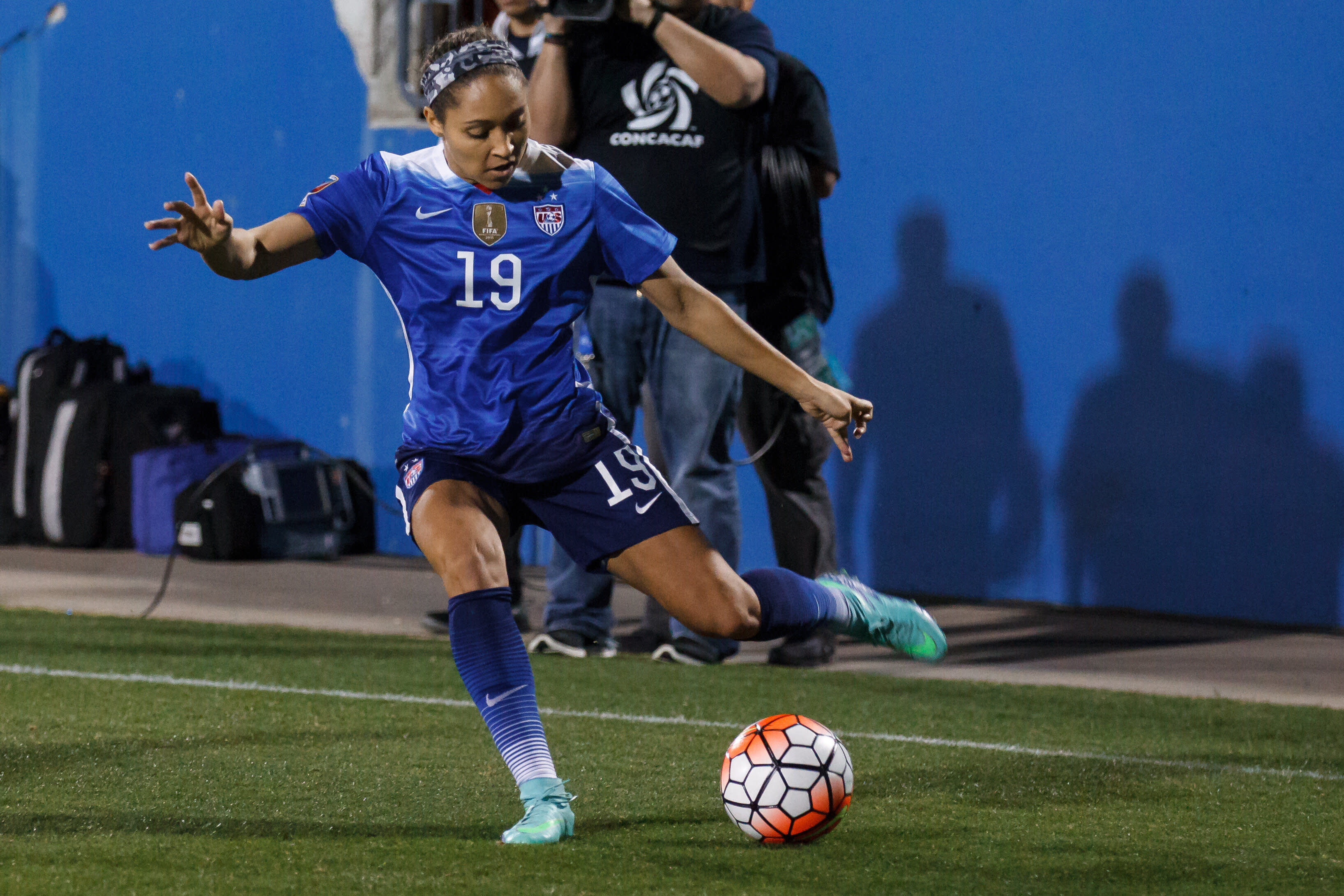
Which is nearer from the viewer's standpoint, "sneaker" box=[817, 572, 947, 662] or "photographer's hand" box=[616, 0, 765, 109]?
"sneaker" box=[817, 572, 947, 662]

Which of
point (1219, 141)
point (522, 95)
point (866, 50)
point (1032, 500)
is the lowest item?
point (1032, 500)

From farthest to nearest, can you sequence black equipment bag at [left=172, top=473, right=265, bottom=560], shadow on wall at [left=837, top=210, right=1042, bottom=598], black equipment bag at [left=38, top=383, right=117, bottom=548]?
black equipment bag at [left=38, top=383, right=117, bottom=548] < black equipment bag at [left=172, top=473, right=265, bottom=560] < shadow on wall at [left=837, top=210, right=1042, bottom=598]

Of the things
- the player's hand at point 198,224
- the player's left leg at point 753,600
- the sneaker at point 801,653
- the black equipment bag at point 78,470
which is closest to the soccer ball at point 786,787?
the player's left leg at point 753,600

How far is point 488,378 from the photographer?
3951mm

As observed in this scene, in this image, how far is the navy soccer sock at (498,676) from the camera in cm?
371

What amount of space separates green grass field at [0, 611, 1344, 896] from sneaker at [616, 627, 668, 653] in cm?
30

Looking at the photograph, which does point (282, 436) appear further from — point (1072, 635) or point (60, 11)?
point (1072, 635)

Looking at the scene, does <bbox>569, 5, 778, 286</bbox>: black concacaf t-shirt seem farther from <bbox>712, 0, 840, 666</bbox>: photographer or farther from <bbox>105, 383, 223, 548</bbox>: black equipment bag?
<bbox>105, 383, 223, 548</bbox>: black equipment bag

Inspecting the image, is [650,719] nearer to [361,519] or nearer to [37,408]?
[361,519]

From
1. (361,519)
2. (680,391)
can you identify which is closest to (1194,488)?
(680,391)

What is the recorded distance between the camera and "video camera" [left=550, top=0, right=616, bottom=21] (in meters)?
6.11

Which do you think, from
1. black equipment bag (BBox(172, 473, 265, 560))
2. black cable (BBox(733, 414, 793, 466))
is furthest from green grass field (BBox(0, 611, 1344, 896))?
black equipment bag (BBox(172, 473, 265, 560))

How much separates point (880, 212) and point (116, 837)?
234 inches

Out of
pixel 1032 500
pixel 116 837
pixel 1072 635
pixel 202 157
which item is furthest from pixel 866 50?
pixel 116 837
